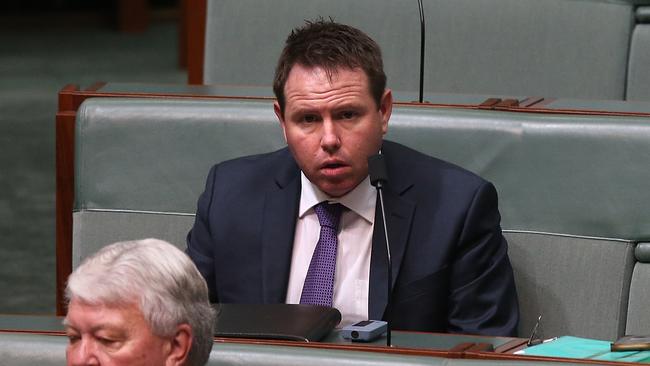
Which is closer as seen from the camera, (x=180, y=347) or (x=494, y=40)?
(x=180, y=347)

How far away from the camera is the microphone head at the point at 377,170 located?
1287mm

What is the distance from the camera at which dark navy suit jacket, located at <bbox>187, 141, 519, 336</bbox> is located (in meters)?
1.43

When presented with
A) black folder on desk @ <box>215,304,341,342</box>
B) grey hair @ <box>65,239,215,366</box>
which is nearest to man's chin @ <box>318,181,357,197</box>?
black folder on desk @ <box>215,304,341,342</box>

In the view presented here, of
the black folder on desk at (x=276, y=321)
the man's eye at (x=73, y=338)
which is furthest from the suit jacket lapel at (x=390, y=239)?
the man's eye at (x=73, y=338)

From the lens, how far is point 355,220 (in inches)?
57.8

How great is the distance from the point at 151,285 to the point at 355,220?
21.6 inches

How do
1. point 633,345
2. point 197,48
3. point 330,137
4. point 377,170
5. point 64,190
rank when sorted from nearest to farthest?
point 633,345, point 377,170, point 330,137, point 64,190, point 197,48

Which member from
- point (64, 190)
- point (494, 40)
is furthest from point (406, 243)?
point (494, 40)

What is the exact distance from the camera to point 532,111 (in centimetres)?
153

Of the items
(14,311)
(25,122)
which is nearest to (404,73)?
(14,311)

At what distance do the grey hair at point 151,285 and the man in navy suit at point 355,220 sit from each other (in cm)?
46

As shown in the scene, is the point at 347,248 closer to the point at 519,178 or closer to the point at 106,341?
the point at 519,178

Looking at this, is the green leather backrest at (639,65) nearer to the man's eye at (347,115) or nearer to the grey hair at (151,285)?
the man's eye at (347,115)

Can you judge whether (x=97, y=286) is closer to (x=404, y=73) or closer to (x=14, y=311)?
(x=404, y=73)
